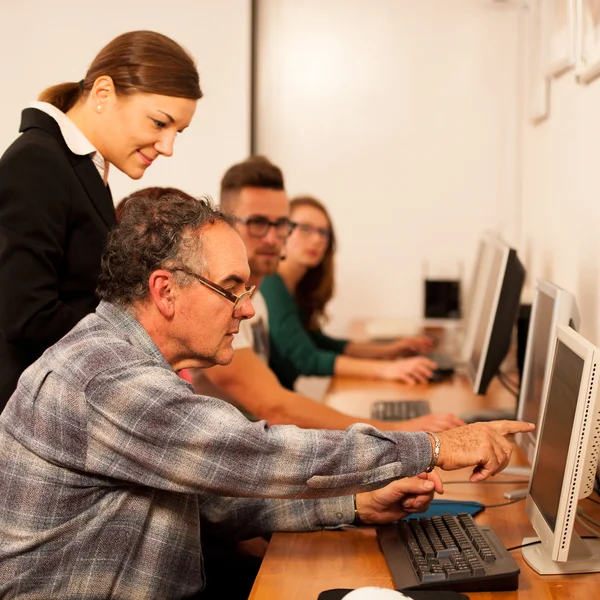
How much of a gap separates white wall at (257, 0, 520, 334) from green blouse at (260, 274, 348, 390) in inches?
50.6

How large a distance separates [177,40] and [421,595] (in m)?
3.27

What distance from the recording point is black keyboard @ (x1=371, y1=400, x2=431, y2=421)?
2.52 m

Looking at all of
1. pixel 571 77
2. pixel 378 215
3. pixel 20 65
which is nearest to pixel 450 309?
pixel 378 215

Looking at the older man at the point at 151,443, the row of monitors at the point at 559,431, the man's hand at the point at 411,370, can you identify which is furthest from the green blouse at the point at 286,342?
the older man at the point at 151,443

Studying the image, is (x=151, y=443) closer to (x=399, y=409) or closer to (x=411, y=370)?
(x=399, y=409)

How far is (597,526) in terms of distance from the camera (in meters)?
1.58

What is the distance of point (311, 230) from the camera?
11.8ft

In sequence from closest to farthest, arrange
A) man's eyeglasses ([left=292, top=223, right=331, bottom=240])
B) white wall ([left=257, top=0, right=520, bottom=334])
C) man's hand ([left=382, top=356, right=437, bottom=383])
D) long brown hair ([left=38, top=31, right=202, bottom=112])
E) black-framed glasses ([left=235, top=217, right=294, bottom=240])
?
long brown hair ([left=38, top=31, right=202, bottom=112]) < black-framed glasses ([left=235, top=217, right=294, bottom=240]) < man's hand ([left=382, top=356, right=437, bottom=383]) < man's eyeglasses ([left=292, top=223, right=331, bottom=240]) < white wall ([left=257, top=0, right=520, bottom=334])

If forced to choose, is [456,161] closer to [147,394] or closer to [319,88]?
[319,88]

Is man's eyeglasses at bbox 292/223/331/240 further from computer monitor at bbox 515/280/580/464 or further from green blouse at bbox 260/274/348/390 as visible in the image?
computer monitor at bbox 515/280/580/464

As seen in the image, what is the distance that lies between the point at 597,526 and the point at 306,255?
2.14 metres

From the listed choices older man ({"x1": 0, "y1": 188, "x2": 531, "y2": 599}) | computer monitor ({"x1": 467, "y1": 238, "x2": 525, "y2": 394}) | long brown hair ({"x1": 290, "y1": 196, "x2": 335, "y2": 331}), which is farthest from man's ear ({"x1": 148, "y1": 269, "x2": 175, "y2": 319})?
long brown hair ({"x1": 290, "y1": 196, "x2": 335, "y2": 331})

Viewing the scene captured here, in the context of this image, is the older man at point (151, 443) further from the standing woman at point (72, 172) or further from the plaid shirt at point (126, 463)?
the standing woman at point (72, 172)

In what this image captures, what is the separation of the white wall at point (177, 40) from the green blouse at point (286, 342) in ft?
3.65
